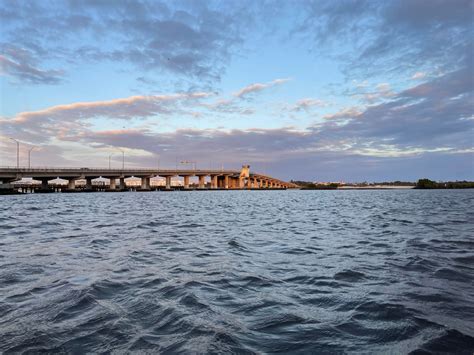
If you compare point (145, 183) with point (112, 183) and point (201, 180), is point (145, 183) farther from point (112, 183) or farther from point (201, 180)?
point (201, 180)

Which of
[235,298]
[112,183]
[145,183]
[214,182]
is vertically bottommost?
[235,298]

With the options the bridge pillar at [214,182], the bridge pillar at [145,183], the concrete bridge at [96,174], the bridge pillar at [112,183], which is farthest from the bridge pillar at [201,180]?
the bridge pillar at [112,183]

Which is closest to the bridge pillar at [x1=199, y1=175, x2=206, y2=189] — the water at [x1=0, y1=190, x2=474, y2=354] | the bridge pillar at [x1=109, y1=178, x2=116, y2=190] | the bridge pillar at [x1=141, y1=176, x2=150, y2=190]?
the bridge pillar at [x1=141, y1=176, x2=150, y2=190]

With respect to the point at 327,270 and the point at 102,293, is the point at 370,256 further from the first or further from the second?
the point at 102,293

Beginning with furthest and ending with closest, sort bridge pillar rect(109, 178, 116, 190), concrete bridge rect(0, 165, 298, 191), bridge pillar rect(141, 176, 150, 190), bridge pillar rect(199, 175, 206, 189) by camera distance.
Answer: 1. bridge pillar rect(199, 175, 206, 189)
2. bridge pillar rect(141, 176, 150, 190)
3. bridge pillar rect(109, 178, 116, 190)
4. concrete bridge rect(0, 165, 298, 191)

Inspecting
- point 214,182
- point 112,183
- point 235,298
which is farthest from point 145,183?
point 235,298

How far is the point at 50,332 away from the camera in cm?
538

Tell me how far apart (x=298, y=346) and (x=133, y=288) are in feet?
14.8

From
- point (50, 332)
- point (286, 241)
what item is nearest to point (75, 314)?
point (50, 332)

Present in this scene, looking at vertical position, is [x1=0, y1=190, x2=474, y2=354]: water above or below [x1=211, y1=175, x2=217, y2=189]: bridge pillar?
below

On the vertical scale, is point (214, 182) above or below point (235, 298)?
above

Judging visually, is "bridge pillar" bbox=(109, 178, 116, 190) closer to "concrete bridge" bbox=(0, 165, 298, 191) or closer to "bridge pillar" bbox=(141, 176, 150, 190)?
"concrete bridge" bbox=(0, 165, 298, 191)

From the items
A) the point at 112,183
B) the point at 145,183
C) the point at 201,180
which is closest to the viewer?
the point at 112,183

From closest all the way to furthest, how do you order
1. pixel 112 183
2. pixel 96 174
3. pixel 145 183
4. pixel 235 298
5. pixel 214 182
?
pixel 235 298 → pixel 96 174 → pixel 112 183 → pixel 145 183 → pixel 214 182
